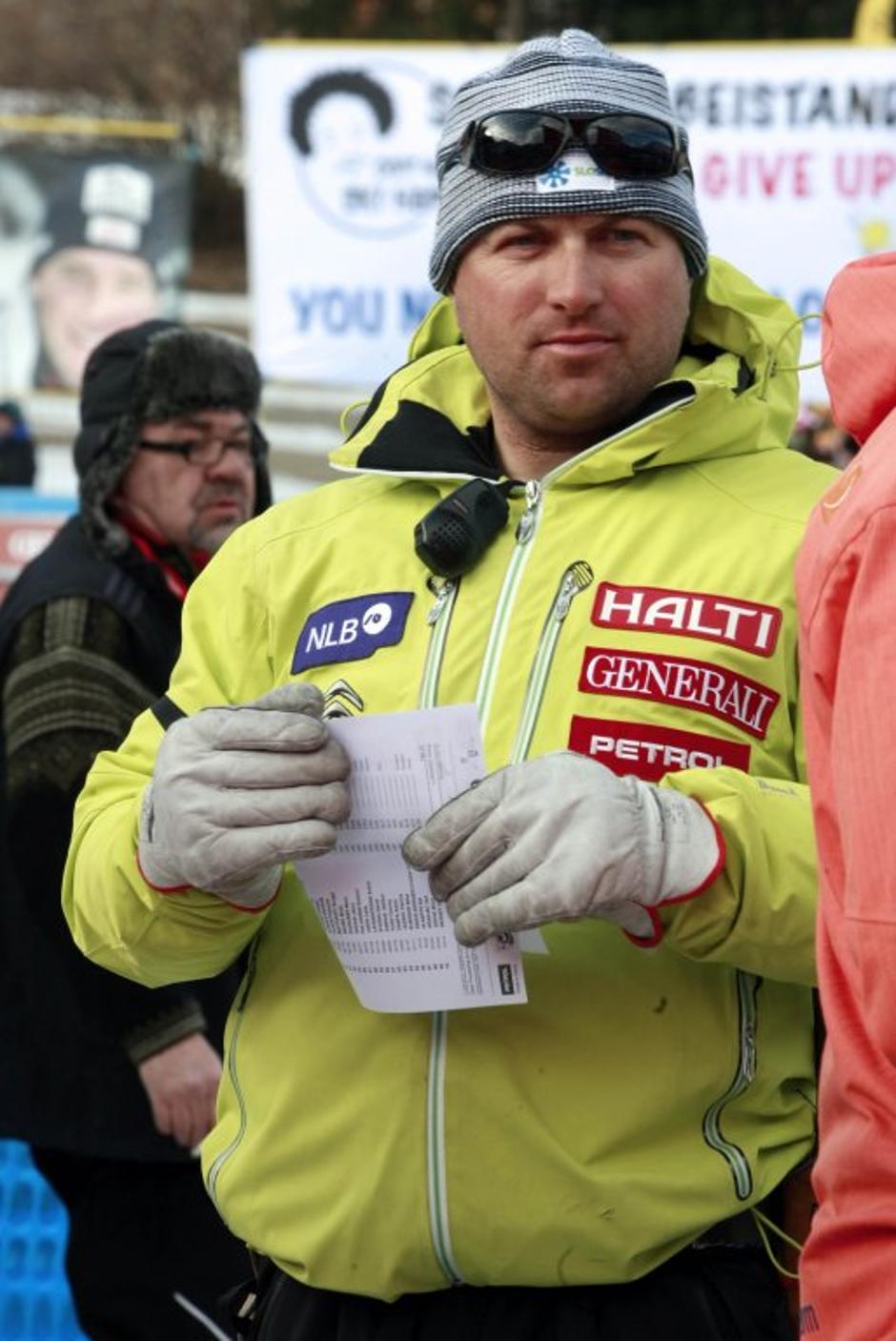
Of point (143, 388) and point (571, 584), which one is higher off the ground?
point (571, 584)

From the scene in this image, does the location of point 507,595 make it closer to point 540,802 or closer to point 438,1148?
point 540,802

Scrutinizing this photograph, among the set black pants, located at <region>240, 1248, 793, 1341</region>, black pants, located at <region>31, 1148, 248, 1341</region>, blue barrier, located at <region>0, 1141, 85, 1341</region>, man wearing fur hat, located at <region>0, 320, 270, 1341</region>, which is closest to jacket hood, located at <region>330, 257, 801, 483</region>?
black pants, located at <region>240, 1248, 793, 1341</region>

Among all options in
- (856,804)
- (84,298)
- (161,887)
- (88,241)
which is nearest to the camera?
(856,804)

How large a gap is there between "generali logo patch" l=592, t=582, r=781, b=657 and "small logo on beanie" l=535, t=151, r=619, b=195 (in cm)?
45

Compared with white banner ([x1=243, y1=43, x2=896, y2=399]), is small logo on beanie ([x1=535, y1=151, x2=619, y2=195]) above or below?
above

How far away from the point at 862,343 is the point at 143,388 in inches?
92.2

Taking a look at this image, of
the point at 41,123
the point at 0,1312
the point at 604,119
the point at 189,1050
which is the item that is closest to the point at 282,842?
the point at 604,119

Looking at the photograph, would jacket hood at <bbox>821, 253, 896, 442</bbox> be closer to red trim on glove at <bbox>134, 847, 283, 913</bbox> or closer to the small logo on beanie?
the small logo on beanie

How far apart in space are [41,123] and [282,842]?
37.9 ft

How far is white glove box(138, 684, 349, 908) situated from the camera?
2.11 m

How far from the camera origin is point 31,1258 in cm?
439

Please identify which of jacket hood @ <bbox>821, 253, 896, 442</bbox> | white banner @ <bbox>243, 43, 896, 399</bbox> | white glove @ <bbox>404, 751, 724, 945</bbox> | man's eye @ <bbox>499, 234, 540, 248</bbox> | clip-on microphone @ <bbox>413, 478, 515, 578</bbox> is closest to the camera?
jacket hood @ <bbox>821, 253, 896, 442</bbox>

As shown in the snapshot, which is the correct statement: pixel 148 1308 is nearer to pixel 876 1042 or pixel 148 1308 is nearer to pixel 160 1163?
pixel 160 1163

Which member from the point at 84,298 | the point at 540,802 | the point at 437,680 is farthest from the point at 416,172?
the point at 540,802
